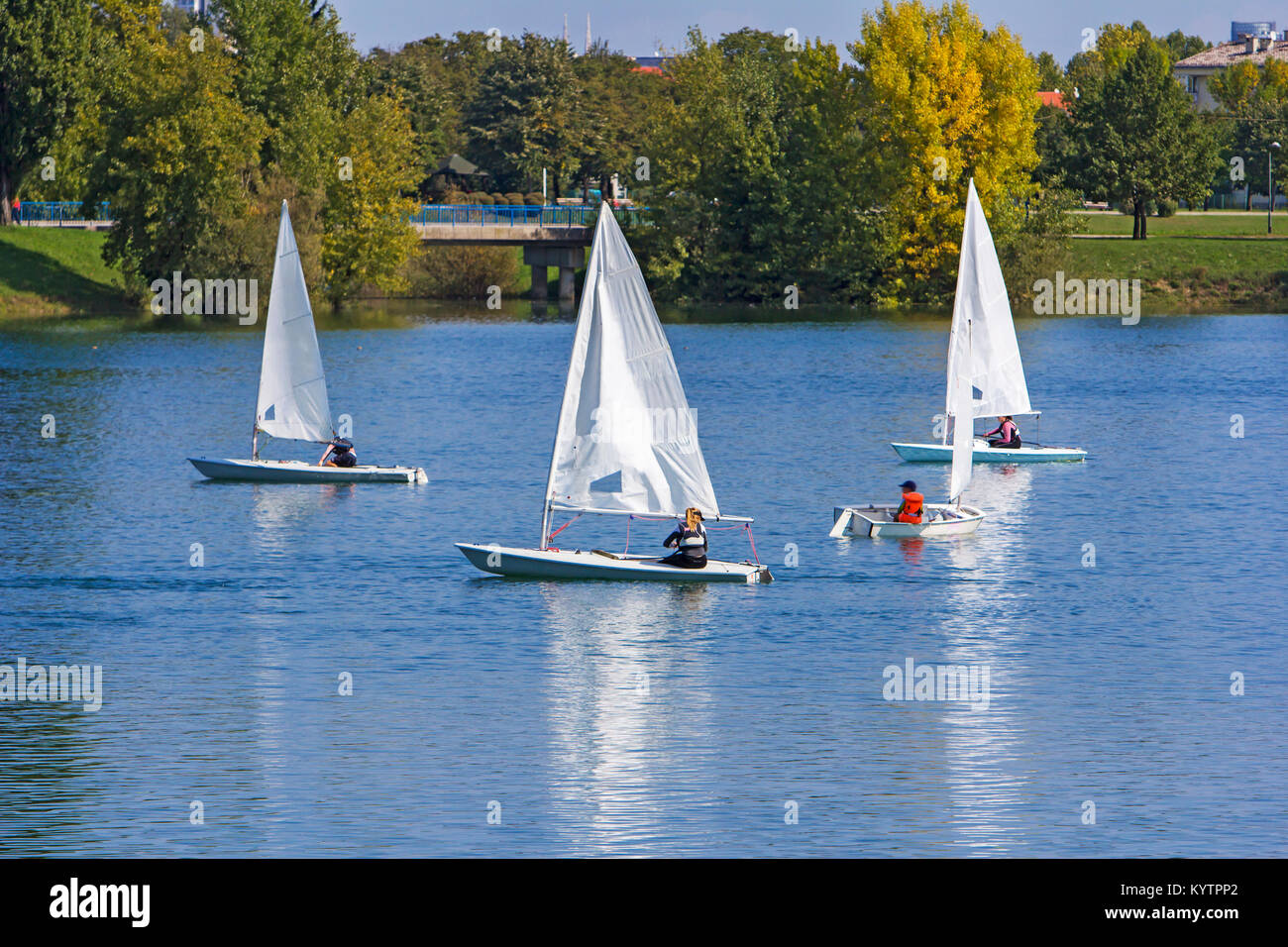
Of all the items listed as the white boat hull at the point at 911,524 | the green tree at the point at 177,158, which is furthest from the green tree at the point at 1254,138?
the white boat hull at the point at 911,524

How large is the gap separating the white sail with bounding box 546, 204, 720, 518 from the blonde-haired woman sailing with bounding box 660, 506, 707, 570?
129cm

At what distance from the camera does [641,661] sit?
33.1 metres

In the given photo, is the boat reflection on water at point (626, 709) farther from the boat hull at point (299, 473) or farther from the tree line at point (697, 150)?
the tree line at point (697, 150)

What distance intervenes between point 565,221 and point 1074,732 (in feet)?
407

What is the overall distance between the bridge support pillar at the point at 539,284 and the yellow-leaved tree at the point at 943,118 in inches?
1423

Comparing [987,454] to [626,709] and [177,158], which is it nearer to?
[626,709]

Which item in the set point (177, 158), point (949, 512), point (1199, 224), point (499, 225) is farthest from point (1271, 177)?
point (949, 512)

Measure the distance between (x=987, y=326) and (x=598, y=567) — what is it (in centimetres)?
2397

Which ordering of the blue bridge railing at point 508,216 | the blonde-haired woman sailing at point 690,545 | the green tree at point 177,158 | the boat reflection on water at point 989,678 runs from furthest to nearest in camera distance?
the blue bridge railing at point 508,216 < the green tree at point 177,158 < the blonde-haired woman sailing at point 690,545 < the boat reflection on water at point 989,678

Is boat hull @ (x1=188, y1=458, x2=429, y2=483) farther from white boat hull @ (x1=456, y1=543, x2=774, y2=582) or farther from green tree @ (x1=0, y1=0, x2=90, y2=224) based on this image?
green tree @ (x1=0, y1=0, x2=90, y2=224)

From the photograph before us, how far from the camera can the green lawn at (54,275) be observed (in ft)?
412

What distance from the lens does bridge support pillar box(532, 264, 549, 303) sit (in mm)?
158250

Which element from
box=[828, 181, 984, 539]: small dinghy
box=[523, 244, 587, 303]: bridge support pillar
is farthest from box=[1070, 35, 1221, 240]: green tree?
box=[828, 181, 984, 539]: small dinghy

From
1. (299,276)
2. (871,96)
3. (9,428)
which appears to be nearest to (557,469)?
(299,276)
